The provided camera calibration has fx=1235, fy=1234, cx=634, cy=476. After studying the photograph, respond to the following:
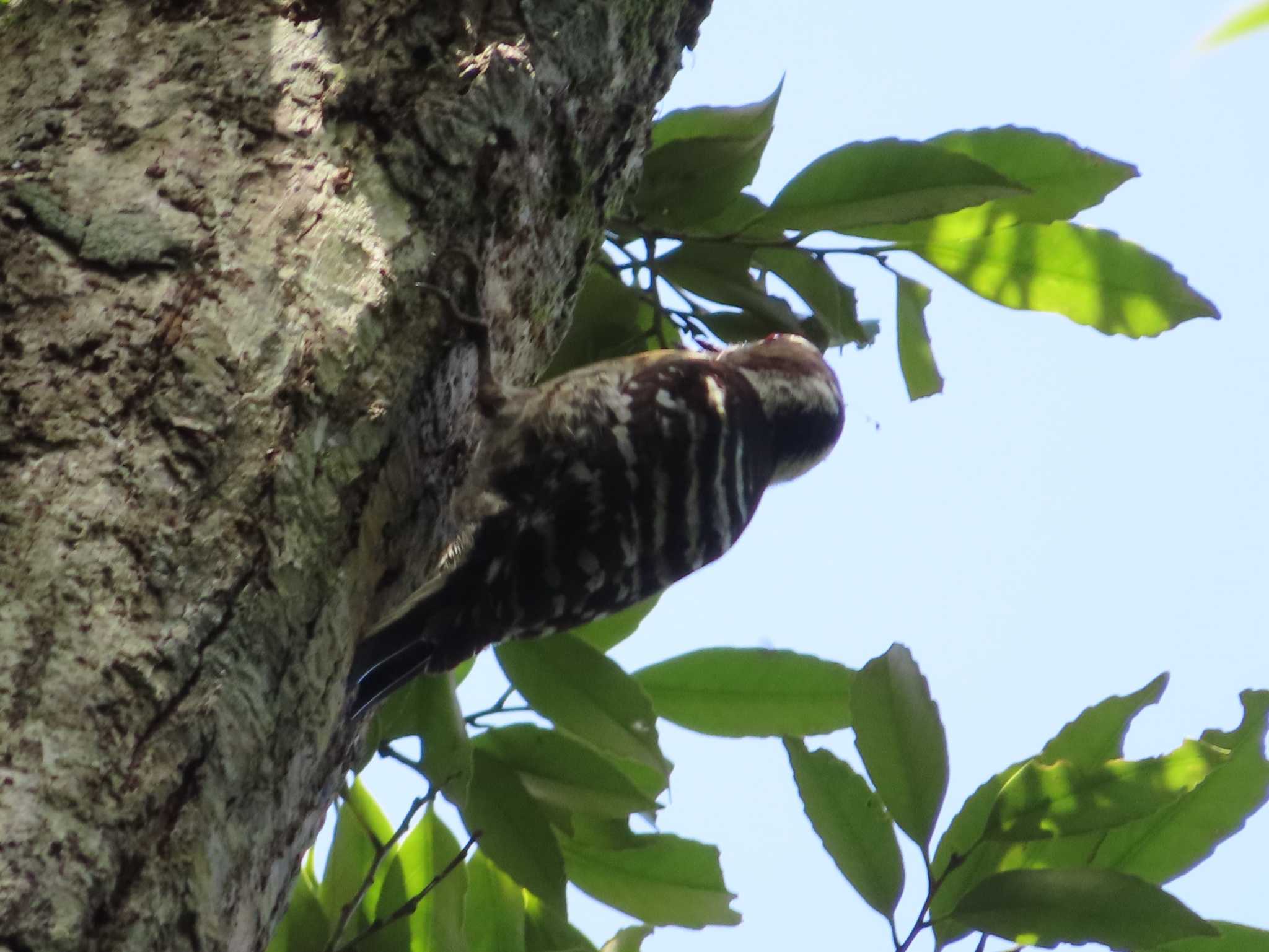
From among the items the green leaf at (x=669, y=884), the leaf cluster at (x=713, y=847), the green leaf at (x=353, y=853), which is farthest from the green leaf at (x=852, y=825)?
the green leaf at (x=353, y=853)

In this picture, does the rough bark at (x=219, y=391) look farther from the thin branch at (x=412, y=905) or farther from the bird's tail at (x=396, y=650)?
the thin branch at (x=412, y=905)

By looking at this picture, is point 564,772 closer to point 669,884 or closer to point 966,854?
point 669,884

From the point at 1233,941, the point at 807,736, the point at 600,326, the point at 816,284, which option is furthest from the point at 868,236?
the point at 1233,941

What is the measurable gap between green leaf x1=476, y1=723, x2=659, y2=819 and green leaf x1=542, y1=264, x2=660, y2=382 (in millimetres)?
624

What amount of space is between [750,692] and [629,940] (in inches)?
16.5

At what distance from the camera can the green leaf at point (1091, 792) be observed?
1.48 meters

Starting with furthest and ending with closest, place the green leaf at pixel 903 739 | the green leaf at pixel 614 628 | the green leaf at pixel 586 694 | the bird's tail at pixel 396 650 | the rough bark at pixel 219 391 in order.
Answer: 1. the green leaf at pixel 614 628
2. the green leaf at pixel 586 694
3. the green leaf at pixel 903 739
4. the bird's tail at pixel 396 650
5. the rough bark at pixel 219 391

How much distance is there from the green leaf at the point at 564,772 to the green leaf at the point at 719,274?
0.78m

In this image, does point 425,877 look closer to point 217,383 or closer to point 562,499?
point 562,499

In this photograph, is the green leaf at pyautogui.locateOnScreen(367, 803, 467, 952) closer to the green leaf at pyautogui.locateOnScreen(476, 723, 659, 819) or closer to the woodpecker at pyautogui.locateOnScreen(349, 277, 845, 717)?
the green leaf at pyautogui.locateOnScreen(476, 723, 659, 819)

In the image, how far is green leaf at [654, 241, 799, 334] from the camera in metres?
2.08

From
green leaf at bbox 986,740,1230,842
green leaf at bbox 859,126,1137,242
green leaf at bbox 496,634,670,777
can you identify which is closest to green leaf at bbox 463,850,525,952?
green leaf at bbox 496,634,670,777

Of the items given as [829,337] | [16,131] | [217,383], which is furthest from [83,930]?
[829,337]

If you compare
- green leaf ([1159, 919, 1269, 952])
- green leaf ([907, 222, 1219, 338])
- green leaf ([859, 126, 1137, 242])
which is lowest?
green leaf ([1159, 919, 1269, 952])
